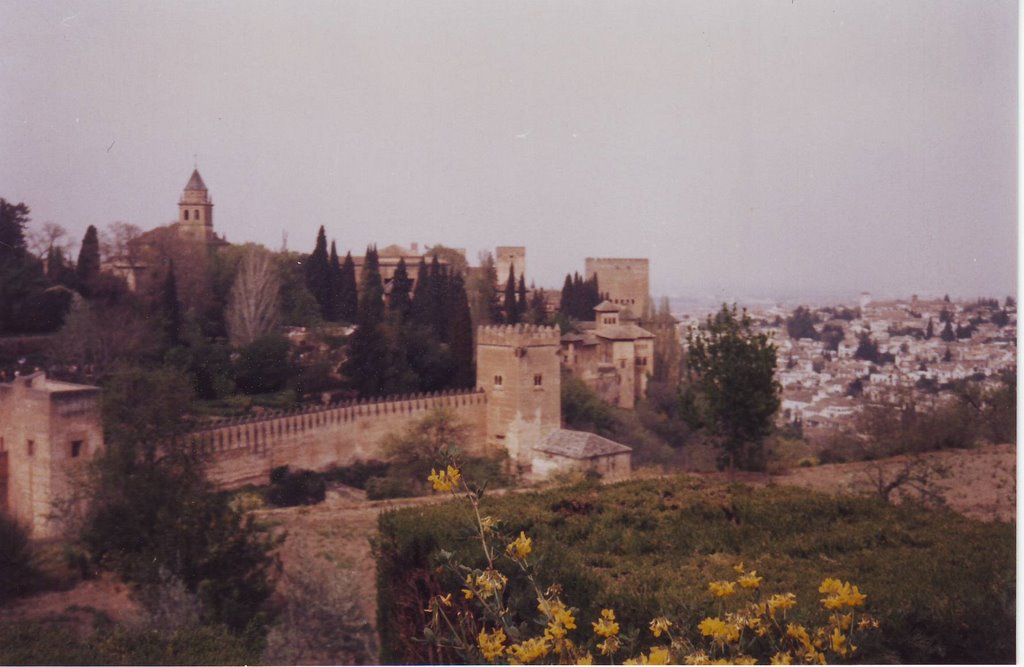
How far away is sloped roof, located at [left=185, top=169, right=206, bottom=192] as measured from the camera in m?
6.34

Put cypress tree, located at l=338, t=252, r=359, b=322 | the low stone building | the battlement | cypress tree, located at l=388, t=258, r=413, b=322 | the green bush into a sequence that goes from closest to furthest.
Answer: the green bush → cypress tree, located at l=338, t=252, r=359, b=322 → cypress tree, located at l=388, t=258, r=413, b=322 → the low stone building → the battlement

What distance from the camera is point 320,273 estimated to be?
21.9 ft

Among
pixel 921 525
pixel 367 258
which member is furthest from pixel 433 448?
pixel 921 525

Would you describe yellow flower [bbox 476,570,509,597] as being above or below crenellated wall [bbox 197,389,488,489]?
above

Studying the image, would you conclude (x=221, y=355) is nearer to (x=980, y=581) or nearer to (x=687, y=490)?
(x=687, y=490)

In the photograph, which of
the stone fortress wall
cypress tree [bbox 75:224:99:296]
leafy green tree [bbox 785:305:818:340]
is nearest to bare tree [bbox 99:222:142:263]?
cypress tree [bbox 75:224:99:296]

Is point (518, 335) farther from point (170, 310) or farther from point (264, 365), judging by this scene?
point (170, 310)

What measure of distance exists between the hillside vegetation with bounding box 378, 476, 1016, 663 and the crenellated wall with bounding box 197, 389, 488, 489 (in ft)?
6.74

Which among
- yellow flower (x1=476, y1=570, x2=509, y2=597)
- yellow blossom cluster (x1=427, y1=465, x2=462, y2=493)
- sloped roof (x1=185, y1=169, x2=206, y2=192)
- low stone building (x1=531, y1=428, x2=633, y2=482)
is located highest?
sloped roof (x1=185, y1=169, x2=206, y2=192)

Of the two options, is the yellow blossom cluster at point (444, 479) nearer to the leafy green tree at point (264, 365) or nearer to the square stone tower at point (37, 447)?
the leafy green tree at point (264, 365)

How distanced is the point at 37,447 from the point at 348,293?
2.54 metres

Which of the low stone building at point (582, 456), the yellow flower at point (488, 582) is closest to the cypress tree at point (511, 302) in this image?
the low stone building at point (582, 456)

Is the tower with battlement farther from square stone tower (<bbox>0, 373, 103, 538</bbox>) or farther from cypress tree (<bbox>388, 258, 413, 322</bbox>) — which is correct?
square stone tower (<bbox>0, 373, 103, 538</bbox>)

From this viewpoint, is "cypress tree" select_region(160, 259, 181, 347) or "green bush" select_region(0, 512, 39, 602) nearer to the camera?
"green bush" select_region(0, 512, 39, 602)
